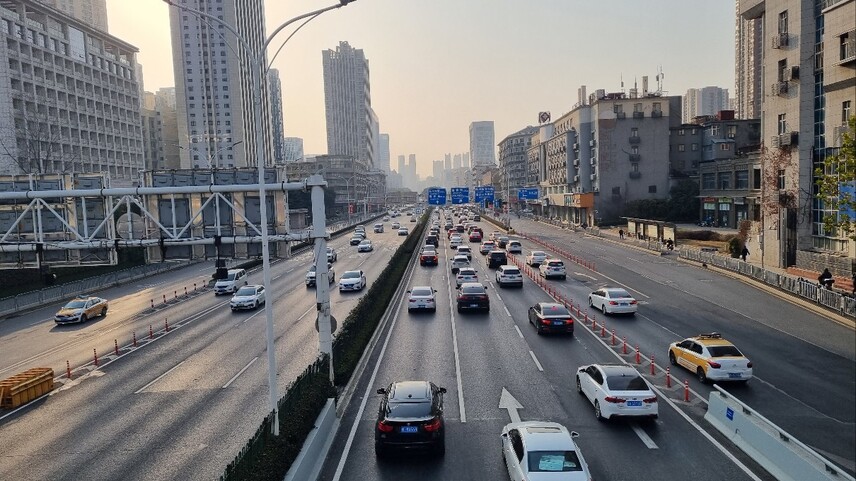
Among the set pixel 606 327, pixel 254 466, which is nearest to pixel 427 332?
pixel 606 327

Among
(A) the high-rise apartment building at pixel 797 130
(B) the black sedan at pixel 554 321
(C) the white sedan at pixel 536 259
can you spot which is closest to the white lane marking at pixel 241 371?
(B) the black sedan at pixel 554 321

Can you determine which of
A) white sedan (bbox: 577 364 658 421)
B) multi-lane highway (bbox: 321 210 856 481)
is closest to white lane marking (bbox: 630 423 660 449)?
multi-lane highway (bbox: 321 210 856 481)

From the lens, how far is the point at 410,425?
13617mm

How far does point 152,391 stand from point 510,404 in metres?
12.1

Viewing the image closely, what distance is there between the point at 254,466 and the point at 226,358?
1410 centimetres

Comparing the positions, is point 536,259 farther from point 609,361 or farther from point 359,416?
point 359,416

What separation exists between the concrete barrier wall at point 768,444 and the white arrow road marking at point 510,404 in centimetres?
496

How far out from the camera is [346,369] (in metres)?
19.9

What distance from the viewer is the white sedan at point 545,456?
36.9 ft

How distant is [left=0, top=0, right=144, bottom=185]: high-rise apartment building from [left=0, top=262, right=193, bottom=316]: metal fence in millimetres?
18558

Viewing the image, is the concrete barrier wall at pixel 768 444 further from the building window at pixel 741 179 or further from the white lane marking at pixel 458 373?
the building window at pixel 741 179

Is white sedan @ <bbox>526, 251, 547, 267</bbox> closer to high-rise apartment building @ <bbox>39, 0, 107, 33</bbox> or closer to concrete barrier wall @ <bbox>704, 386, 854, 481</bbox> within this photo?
concrete barrier wall @ <bbox>704, 386, 854, 481</bbox>

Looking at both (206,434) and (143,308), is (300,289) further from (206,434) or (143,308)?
(206,434)

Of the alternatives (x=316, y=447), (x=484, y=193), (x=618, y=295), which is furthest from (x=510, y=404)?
(x=484, y=193)
